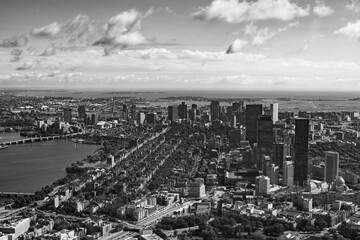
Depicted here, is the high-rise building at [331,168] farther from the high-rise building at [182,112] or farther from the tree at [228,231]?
→ the high-rise building at [182,112]

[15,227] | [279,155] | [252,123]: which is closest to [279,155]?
[279,155]

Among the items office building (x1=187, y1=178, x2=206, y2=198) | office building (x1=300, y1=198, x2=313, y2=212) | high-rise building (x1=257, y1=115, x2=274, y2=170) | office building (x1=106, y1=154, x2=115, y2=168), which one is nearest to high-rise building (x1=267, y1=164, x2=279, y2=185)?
high-rise building (x1=257, y1=115, x2=274, y2=170)

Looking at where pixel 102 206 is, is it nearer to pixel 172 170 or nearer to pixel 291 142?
pixel 172 170

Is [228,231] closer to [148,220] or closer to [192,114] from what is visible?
[148,220]

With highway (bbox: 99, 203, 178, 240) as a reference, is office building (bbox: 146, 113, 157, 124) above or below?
above

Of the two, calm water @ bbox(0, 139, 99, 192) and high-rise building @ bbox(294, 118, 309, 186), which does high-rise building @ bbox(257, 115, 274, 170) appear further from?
calm water @ bbox(0, 139, 99, 192)

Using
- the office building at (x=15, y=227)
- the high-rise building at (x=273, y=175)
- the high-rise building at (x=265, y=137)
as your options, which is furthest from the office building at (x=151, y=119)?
the office building at (x=15, y=227)
